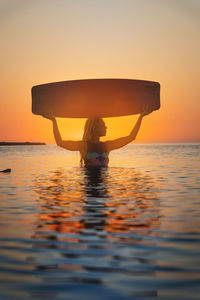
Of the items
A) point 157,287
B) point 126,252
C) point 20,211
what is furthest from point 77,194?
point 157,287

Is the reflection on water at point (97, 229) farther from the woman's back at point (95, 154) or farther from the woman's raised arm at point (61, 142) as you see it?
the woman's back at point (95, 154)

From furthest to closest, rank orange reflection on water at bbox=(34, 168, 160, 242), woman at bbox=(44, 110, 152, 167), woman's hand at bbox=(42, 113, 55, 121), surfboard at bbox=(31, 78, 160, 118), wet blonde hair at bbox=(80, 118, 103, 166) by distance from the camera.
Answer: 1. wet blonde hair at bbox=(80, 118, 103, 166)
2. woman at bbox=(44, 110, 152, 167)
3. woman's hand at bbox=(42, 113, 55, 121)
4. surfboard at bbox=(31, 78, 160, 118)
5. orange reflection on water at bbox=(34, 168, 160, 242)

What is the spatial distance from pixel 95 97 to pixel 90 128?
1922 millimetres

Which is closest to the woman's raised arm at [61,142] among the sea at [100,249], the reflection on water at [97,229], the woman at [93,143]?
the woman at [93,143]

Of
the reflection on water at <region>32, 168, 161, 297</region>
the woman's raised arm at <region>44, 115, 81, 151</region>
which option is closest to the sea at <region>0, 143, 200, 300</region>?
the reflection on water at <region>32, 168, 161, 297</region>

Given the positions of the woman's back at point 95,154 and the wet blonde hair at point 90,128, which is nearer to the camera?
the wet blonde hair at point 90,128

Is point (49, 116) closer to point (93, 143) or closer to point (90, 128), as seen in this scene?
point (90, 128)

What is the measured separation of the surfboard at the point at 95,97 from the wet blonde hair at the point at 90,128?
733 mm

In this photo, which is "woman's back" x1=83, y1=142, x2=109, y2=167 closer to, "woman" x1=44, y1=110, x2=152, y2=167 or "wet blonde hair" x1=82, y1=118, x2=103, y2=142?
"woman" x1=44, y1=110, x2=152, y2=167

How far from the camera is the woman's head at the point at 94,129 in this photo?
45.4 ft

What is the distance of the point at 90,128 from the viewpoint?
46.0 ft

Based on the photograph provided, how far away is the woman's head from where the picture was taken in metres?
13.8

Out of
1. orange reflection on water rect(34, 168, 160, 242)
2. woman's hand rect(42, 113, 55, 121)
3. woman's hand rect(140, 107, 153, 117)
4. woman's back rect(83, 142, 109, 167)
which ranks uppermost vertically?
woman's hand rect(140, 107, 153, 117)

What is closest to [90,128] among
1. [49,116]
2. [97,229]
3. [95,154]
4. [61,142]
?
[95,154]
